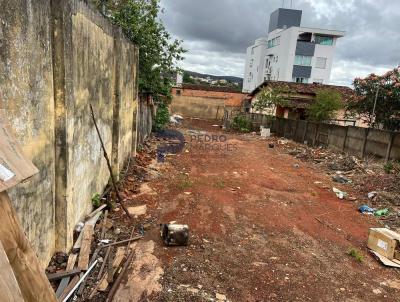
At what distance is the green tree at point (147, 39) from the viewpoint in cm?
1183

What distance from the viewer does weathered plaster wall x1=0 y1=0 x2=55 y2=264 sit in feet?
7.95

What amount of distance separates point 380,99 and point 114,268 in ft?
46.1

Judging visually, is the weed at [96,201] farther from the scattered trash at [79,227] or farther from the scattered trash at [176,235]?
the scattered trash at [176,235]

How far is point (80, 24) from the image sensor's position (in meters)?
3.97

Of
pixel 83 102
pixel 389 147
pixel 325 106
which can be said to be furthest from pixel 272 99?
pixel 83 102

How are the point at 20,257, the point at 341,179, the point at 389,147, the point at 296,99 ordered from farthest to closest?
the point at 296,99 < the point at 389,147 < the point at 341,179 < the point at 20,257

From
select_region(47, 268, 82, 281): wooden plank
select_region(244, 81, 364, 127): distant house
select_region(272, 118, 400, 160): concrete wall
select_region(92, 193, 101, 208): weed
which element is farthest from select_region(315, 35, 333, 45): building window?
select_region(47, 268, 82, 281): wooden plank

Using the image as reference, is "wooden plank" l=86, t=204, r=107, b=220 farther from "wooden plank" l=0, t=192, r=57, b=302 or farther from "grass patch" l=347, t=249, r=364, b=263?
"grass patch" l=347, t=249, r=364, b=263

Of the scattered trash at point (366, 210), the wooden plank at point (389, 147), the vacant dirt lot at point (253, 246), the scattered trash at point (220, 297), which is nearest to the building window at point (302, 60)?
the wooden plank at point (389, 147)

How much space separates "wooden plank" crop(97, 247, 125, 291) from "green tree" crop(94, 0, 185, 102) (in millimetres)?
8877

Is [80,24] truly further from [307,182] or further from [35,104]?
[307,182]

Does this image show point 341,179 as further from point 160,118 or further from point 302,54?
point 302,54

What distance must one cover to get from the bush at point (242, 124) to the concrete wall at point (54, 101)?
17.4 m

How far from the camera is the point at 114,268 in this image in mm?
3805
